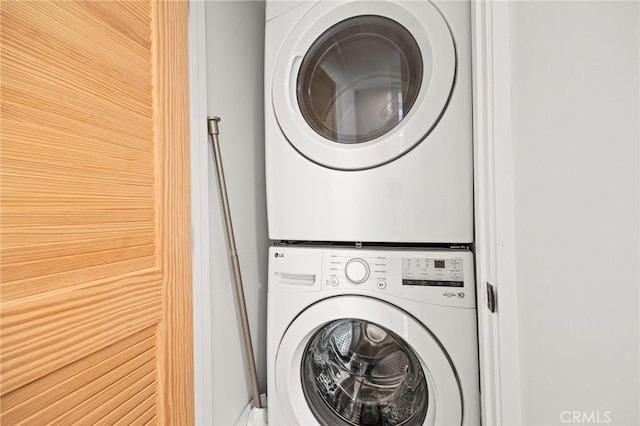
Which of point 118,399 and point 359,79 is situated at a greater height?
point 359,79

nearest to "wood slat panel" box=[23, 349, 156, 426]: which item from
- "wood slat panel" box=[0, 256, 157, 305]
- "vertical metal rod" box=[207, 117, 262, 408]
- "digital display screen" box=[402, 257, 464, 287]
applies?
"wood slat panel" box=[0, 256, 157, 305]

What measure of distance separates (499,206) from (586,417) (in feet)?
1.28

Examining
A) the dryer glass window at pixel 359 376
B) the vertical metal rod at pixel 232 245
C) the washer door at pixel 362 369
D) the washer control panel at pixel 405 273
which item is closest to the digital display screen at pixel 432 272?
the washer control panel at pixel 405 273

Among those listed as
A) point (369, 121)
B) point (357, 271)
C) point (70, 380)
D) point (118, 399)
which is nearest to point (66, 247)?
point (70, 380)

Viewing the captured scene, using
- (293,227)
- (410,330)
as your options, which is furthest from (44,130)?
(410,330)

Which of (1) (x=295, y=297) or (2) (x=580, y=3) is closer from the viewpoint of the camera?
(2) (x=580, y=3)

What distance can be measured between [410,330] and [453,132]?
61 cm

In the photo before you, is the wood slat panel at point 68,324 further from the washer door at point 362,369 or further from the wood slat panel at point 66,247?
the washer door at point 362,369

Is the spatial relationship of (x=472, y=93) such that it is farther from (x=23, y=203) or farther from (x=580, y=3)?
(x=23, y=203)

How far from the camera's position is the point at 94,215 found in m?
0.61

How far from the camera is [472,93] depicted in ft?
3.08

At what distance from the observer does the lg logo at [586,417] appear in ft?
1.67

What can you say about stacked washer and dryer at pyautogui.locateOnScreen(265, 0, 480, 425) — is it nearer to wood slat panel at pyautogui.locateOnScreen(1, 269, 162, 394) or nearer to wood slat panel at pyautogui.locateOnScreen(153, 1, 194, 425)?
wood slat panel at pyautogui.locateOnScreen(153, 1, 194, 425)

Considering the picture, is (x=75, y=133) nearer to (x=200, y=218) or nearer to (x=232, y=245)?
(x=200, y=218)
